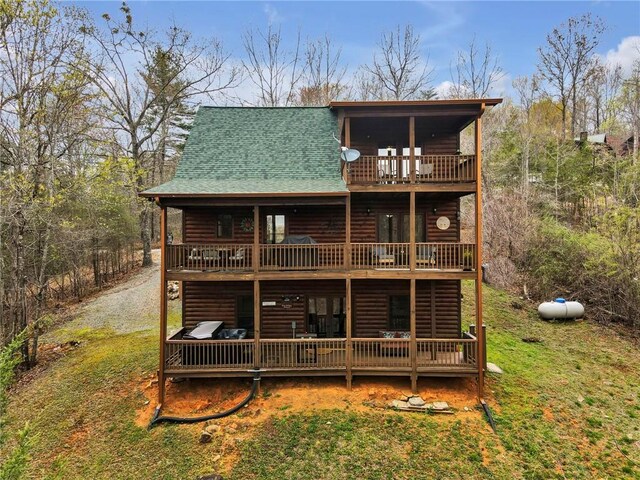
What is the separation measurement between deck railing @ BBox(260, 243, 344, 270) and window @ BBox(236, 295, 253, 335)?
222 cm

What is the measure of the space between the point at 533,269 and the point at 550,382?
33.4 feet

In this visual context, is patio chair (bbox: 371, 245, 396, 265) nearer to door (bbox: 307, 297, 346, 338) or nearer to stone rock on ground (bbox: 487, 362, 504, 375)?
door (bbox: 307, 297, 346, 338)

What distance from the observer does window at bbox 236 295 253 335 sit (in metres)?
12.2

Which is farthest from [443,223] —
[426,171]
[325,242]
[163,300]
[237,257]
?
[163,300]

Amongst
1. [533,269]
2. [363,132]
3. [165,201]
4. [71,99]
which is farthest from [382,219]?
[71,99]

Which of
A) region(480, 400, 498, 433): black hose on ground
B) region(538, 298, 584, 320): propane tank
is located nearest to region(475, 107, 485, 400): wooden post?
region(480, 400, 498, 433): black hose on ground

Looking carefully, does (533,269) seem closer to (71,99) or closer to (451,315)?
(451,315)

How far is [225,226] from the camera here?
12219 mm

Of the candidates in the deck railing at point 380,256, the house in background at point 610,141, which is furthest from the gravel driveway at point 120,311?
the house in background at point 610,141

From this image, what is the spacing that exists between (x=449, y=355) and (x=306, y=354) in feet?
15.2

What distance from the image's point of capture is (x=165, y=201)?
9.98 metres

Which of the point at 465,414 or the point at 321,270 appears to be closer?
the point at 465,414

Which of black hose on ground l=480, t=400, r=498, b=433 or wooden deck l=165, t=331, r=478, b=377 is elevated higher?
wooden deck l=165, t=331, r=478, b=377

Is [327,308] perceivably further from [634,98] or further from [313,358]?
[634,98]
